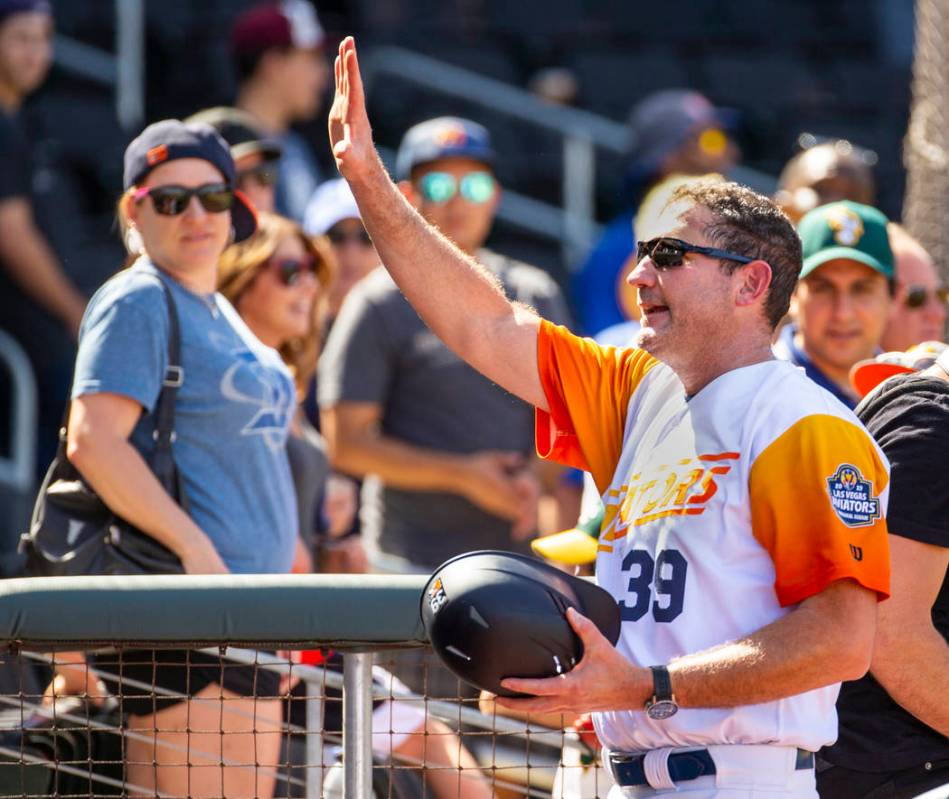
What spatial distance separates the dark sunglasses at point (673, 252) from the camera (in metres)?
3.11

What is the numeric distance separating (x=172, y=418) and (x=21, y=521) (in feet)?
9.72

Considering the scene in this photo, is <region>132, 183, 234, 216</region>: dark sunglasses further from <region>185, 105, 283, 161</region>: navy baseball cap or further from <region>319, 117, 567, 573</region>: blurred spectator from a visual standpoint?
<region>319, 117, 567, 573</region>: blurred spectator

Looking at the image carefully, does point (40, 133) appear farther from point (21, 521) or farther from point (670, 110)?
point (670, 110)

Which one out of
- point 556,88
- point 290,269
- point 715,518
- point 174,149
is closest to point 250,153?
point 290,269

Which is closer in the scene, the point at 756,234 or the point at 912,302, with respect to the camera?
the point at 756,234

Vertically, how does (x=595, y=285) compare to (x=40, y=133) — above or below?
below

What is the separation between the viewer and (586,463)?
337 cm

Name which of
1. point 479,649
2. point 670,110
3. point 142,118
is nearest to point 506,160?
point 142,118

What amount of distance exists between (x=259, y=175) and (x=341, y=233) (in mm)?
1168

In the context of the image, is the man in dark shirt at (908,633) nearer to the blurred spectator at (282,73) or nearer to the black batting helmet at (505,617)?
the black batting helmet at (505,617)

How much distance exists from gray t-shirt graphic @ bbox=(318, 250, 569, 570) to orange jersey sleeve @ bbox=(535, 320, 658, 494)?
2.97 meters

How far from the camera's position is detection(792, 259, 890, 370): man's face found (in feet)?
15.5

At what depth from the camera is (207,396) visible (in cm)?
416

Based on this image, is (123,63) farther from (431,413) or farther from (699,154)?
(431,413)
